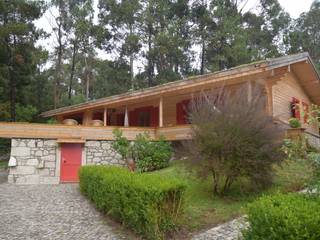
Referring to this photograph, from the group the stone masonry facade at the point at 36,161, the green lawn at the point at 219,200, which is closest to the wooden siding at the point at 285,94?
the green lawn at the point at 219,200

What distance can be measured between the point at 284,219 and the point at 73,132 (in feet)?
40.2

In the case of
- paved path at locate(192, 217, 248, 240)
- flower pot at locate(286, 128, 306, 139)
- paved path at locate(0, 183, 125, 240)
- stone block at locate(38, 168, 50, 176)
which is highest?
flower pot at locate(286, 128, 306, 139)

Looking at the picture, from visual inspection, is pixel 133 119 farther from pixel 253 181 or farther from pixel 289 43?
pixel 289 43

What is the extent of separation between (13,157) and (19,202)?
4.41 m

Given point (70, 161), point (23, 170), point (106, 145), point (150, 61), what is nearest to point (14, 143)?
point (23, 170)

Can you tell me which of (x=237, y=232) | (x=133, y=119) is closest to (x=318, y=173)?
(x=237, y=232)

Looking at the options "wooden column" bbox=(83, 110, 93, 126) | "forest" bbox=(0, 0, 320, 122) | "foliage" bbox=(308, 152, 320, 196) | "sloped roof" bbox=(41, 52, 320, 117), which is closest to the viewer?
"foliage" bbox=(308, 152, 320, 196)

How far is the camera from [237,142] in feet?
24.4

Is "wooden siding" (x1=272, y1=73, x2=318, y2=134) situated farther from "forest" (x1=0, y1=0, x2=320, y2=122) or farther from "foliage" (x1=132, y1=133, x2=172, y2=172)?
"forest" (x1=0, y1=0, x2=320, y2=122)

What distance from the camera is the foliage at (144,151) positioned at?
13844mm

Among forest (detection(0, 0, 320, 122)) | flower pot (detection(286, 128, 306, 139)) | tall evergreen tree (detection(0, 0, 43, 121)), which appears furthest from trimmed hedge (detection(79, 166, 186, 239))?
forest (detection(0, 0, 320, 122))

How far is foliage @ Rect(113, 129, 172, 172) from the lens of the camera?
13.8 meters

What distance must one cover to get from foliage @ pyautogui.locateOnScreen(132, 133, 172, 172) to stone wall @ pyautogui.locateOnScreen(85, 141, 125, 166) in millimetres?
1235

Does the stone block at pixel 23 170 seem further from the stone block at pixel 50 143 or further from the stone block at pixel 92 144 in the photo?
the stone block at pixel 92 144
